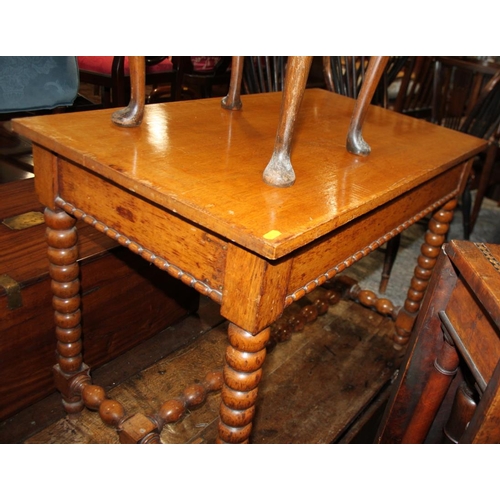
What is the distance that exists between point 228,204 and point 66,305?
1.88 ft

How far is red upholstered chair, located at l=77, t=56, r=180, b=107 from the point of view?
2.04m

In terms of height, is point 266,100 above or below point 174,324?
above

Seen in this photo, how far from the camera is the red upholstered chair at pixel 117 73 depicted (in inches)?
80.4

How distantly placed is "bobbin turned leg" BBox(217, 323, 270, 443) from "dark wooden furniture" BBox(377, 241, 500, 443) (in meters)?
0.27

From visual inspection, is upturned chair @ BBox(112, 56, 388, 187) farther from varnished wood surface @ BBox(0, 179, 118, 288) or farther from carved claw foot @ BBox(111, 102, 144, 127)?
varnished wood surface @ BBox(0, 179, 118, 288)

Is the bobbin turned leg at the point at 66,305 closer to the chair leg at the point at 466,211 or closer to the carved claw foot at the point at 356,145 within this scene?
the carved claw foot at the point at 356,145

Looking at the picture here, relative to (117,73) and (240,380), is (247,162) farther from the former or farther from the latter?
(117,73)

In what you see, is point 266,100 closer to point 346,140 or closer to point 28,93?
point 346,140

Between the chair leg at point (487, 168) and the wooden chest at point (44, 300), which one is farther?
the chair leg at point (487, 168)

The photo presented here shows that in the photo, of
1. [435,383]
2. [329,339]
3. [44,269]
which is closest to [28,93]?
[44,269]

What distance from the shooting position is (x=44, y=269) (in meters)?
1.14

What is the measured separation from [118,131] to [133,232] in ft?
0.61

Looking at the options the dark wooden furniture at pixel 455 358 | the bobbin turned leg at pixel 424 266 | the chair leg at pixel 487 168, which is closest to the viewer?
the dark wooden furniture at pixel 455 358

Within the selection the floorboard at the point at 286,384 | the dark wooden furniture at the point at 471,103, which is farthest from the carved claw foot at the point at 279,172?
the dark wooden furniture at the point at 471,103
